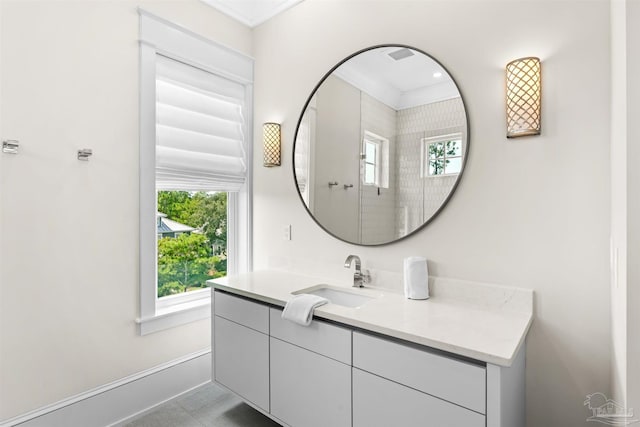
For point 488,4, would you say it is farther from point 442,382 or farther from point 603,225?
point 442,382

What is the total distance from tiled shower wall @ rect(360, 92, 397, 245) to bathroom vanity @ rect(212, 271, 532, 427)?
13.5 inches

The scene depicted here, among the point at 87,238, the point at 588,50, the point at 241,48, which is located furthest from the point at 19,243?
the point at 588,50

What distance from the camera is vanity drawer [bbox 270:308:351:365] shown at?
4.84 ft

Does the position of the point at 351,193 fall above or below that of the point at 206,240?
above

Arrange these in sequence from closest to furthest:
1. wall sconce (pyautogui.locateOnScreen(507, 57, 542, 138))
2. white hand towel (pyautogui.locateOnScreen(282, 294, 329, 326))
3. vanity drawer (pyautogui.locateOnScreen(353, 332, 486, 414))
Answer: vanity drawer (pyautogui.locateOnScreen(353, 332, 486, 414)) < wall sconce (pyautogui.locateOnScreen(507, 57, 542, 138)) < white hand towel (pyautogui.locateOnScreen(282, 294, 329, 326))

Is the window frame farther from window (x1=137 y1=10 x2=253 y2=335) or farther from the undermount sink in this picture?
window (x1=137 y1=10 x2=253 y2=335)

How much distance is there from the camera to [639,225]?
31.1 inches

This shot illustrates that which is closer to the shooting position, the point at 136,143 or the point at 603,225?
the point at 603,225

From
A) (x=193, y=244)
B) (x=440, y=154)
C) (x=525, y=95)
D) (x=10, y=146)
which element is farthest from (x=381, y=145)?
(x=10, y=146)

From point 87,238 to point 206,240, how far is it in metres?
0.81

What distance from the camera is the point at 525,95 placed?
1467mm

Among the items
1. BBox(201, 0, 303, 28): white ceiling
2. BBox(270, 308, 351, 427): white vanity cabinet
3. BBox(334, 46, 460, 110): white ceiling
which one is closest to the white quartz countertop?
BBox(270, 308, 351, 427): white vanity cabinet

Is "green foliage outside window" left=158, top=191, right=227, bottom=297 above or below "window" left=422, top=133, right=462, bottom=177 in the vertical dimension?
below

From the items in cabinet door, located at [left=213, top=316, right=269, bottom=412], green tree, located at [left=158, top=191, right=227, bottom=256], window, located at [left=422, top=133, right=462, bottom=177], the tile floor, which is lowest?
the tile floor
